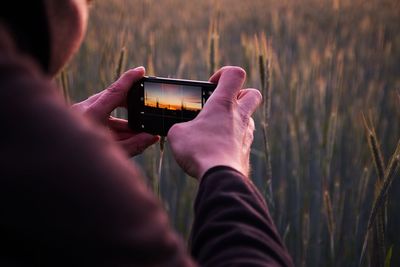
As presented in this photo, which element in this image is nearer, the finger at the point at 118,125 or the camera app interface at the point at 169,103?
the camera app interface at the point at 169,103

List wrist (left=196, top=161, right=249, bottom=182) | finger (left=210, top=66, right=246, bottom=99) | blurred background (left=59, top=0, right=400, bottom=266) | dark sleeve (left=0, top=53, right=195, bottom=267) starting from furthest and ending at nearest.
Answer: blurred background (left=59, top=0, right=400, bottom=266) → finger (left=210, top=66, right=246, bottom=99) → wrist (left=196, top=161, right=249, bottom=182) → dark sleeve (left=0, top=53, right=195, bottom=267)

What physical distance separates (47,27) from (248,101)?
40 centimetres

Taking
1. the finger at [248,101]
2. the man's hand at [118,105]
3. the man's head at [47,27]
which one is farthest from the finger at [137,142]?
the man's head at [47,27]

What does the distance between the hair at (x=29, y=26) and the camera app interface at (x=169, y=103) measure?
41 centimetres

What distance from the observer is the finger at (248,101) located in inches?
30.6

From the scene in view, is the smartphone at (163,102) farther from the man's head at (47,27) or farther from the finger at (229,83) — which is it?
the man's head at (47,27)

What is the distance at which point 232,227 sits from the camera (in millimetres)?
533

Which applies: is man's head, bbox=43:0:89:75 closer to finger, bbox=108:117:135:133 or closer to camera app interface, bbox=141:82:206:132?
camera app interface, bbox=141:82:206:132

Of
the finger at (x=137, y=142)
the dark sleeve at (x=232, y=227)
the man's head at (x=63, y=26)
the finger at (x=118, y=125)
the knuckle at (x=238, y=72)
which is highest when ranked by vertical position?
the man's head at (x=63, y=26)

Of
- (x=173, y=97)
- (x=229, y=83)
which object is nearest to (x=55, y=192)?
(x=229, y=83)

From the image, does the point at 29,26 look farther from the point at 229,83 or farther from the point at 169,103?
the point at 169,103

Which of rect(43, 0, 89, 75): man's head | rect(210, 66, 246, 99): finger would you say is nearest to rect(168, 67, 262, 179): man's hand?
rect(210, 66, 246, 99): finger

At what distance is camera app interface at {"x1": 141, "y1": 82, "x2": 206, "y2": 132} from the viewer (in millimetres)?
855

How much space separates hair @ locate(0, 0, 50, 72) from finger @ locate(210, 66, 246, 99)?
0.32m
